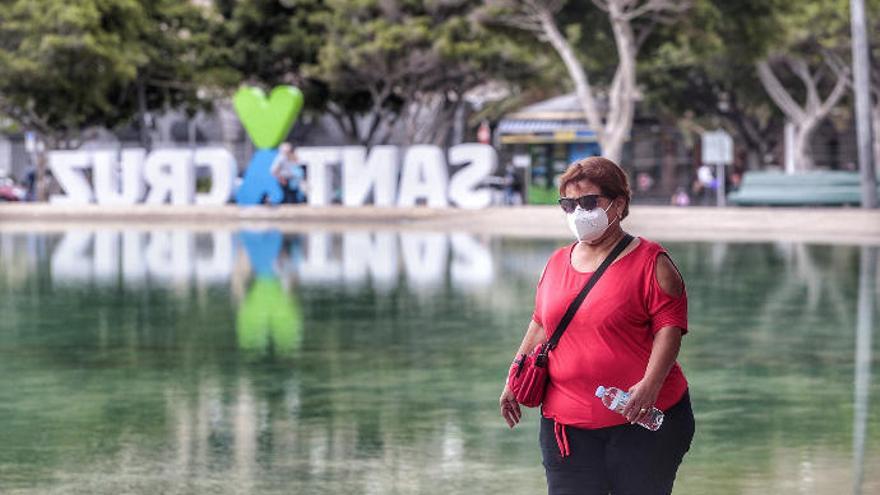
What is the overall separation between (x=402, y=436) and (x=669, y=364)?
493 centimetres

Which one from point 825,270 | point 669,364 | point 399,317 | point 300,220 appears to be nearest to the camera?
point 669,364

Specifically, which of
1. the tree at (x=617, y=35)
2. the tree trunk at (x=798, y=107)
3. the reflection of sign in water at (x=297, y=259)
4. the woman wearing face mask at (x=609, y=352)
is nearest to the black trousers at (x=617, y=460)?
the woman wearing face mask at (x=609, y=352)

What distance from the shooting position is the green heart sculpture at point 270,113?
50125 mm

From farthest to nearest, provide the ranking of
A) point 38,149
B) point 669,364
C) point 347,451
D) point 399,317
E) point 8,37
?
point 38,149, point 8,37, point 399,317, point 347,451, point 669,364

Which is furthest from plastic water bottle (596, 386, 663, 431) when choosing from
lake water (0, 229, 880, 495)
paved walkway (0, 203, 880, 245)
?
paved walkway (0, 203, 880, 245)

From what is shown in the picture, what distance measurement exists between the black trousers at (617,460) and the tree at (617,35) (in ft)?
121

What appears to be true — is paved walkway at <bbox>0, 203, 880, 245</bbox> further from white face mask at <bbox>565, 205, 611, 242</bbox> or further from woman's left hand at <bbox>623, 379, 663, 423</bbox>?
woman's left hand at <bbox>623, 379, 663, 423</bbox>

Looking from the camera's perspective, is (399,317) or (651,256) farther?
(399,317)

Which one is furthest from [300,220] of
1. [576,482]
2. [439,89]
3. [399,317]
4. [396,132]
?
[576,482]

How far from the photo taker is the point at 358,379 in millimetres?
13211

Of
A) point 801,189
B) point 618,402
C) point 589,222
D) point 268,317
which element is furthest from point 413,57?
point 618,402

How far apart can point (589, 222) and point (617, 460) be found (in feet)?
2.40

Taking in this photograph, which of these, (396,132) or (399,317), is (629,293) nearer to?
(399,317)

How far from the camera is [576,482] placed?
19.1ft
